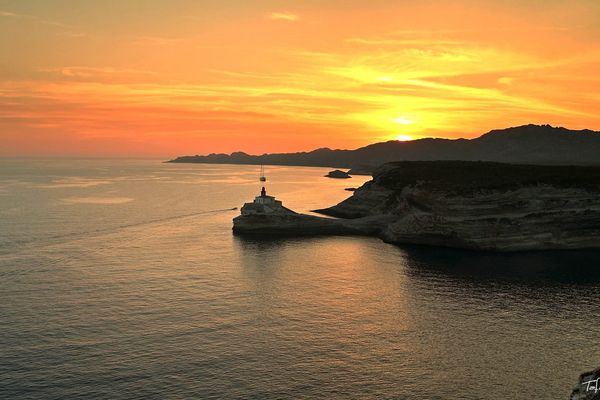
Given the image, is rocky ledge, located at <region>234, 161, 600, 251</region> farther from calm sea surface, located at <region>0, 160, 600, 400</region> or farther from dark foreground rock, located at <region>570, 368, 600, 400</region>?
dark foreground rock, located at <region>570, 368, 600, 400</region>

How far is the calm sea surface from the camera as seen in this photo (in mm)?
33406

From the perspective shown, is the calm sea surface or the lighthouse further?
the lighthouse

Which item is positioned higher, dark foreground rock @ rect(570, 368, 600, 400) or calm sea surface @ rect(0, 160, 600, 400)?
dark foreground rock @ rect(570, 368, 600, 400)

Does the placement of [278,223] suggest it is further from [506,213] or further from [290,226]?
[506,213]

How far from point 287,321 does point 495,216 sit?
174ft

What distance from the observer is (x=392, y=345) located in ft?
132

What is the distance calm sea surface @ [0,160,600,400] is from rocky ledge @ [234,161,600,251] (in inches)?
169

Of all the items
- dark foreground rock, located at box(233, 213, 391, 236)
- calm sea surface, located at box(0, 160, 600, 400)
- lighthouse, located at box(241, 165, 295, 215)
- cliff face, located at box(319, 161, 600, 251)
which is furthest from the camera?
lighthouse, located at box(241, 165, 295, 215)

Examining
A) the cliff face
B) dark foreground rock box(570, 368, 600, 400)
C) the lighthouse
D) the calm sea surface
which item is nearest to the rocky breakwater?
the lighthouse

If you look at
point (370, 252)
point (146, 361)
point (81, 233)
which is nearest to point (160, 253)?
point (81, 233)

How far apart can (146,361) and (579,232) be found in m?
76.2

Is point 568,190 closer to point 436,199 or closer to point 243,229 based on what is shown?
point 436,199

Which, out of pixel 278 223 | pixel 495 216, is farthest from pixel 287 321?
pixel 495 216

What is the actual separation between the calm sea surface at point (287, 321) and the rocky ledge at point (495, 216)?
428cm
